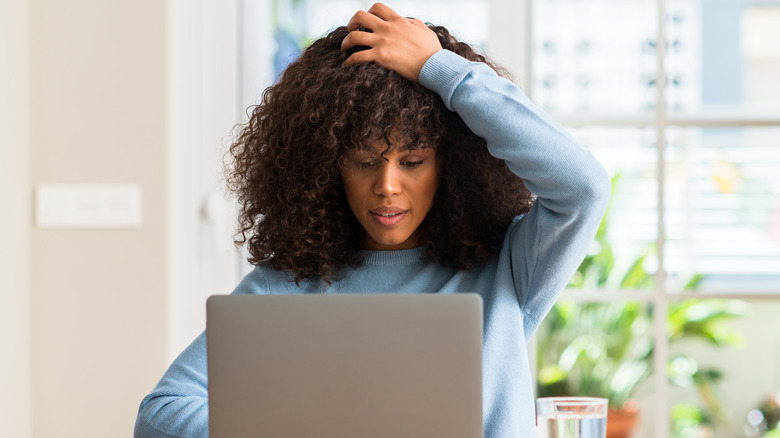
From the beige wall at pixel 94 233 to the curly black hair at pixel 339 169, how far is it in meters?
0.83

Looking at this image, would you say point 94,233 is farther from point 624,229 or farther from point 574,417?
point 624,229

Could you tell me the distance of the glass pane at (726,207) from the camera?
326 cm

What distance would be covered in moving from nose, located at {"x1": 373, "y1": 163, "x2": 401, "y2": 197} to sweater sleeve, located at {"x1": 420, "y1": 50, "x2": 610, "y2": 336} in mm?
114

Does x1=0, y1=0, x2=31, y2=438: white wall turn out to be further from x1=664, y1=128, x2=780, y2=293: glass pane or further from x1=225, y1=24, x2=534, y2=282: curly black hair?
x1=664, y1=128, x2=780, y2=293: glass pane

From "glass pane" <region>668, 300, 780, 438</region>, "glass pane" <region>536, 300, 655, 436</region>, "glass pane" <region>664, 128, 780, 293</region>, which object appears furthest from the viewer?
"glass pane" <region>668, 300, 780, 438</region>

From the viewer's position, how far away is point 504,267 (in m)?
1.10

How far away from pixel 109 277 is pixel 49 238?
0.57 feet

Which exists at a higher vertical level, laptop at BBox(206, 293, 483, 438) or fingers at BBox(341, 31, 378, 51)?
fingers at BBox(341, 31, 378, 51)

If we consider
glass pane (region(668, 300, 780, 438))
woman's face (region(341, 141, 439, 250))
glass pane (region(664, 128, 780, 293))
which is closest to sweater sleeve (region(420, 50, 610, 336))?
woman's face (region(341, 141, 439, 250))

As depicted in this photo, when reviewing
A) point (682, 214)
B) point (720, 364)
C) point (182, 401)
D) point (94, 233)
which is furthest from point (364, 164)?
point (720, 364)

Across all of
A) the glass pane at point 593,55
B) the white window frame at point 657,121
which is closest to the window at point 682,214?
the glass pane at point 593,55

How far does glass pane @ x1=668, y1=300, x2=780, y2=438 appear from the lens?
3369mm

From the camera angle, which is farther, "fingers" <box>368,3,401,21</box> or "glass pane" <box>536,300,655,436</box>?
"glass pane" <box>536,300,655,436</box>

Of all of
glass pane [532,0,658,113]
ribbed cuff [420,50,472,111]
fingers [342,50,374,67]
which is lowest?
ribbed cuff [420,50,472,111]
